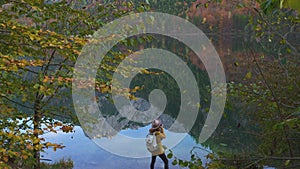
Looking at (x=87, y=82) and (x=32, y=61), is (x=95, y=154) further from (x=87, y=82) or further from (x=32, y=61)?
(x=32, y=61)

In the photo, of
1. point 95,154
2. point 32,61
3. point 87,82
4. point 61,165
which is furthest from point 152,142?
point 95,154

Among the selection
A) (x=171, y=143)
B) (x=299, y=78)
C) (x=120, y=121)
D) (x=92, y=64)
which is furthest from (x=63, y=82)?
(x=120, y=121)

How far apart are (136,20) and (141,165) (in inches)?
321

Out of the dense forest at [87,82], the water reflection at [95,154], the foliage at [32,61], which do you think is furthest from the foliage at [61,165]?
the foliage at [32,61]

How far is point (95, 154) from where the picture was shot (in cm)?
1489

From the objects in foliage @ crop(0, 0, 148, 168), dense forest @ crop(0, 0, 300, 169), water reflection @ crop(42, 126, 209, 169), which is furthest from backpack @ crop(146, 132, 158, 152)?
foliage @ crop(0, 0, 148, 168)

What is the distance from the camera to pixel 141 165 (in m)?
12.7

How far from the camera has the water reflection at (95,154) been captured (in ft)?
42.6

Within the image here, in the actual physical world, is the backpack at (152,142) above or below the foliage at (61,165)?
below

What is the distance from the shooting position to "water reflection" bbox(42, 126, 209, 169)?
42.6 ft

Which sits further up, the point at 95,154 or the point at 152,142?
the point at 95,154

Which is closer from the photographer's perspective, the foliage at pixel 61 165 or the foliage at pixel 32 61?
the foliage at pixel 32 61

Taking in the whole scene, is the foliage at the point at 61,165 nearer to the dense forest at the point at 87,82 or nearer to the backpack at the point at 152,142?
the dense forest at the point at 87,82

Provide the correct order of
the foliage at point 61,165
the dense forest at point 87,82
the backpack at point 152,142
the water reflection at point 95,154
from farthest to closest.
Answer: the water reflection at point 95,154 < the foliage at point 61,165 < the backpack at point 152,142 < the dense forest at point 87,82
